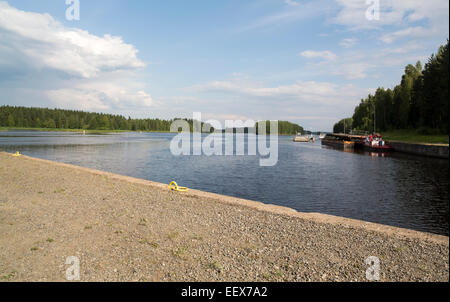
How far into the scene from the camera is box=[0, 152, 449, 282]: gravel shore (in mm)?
6137

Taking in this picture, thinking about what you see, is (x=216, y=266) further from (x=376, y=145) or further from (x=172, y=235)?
(x=376, y=145)

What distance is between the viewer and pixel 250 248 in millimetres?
7426

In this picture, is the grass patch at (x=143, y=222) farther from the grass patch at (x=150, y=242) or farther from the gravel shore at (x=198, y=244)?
the grass patch at (x=150, y=242)

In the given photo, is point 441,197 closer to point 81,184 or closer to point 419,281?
point 419,281

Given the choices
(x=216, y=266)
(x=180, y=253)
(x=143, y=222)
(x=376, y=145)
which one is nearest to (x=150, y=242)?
(x=180, y=253)

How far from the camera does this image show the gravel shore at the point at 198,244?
6137mm

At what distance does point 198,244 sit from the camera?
7672 millimetres

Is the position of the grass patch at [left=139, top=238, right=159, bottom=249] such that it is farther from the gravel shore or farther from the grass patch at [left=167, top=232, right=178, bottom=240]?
the grass patch at [left=167, top=232, right=178, bottom=240]

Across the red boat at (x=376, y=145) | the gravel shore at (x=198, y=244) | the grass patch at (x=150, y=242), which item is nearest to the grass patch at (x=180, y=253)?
the gravel shore at (x=198, y=244)

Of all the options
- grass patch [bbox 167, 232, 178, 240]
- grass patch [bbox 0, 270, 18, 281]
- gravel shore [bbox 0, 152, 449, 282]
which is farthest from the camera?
grass patch [bbox 167, 232, 178, 240]

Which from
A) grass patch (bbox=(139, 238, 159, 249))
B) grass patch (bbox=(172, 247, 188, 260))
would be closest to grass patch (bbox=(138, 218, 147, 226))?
grass patch (bbox=(139, 238, 159, 249))

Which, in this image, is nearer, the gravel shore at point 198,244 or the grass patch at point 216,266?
the gravel shore at point 198,244

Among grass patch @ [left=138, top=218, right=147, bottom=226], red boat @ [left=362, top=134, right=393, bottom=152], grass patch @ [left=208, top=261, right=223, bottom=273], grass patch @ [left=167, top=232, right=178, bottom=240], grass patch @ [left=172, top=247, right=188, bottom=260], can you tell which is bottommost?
grass patch @ [left=208, top=261, right=223, bottom=273]
